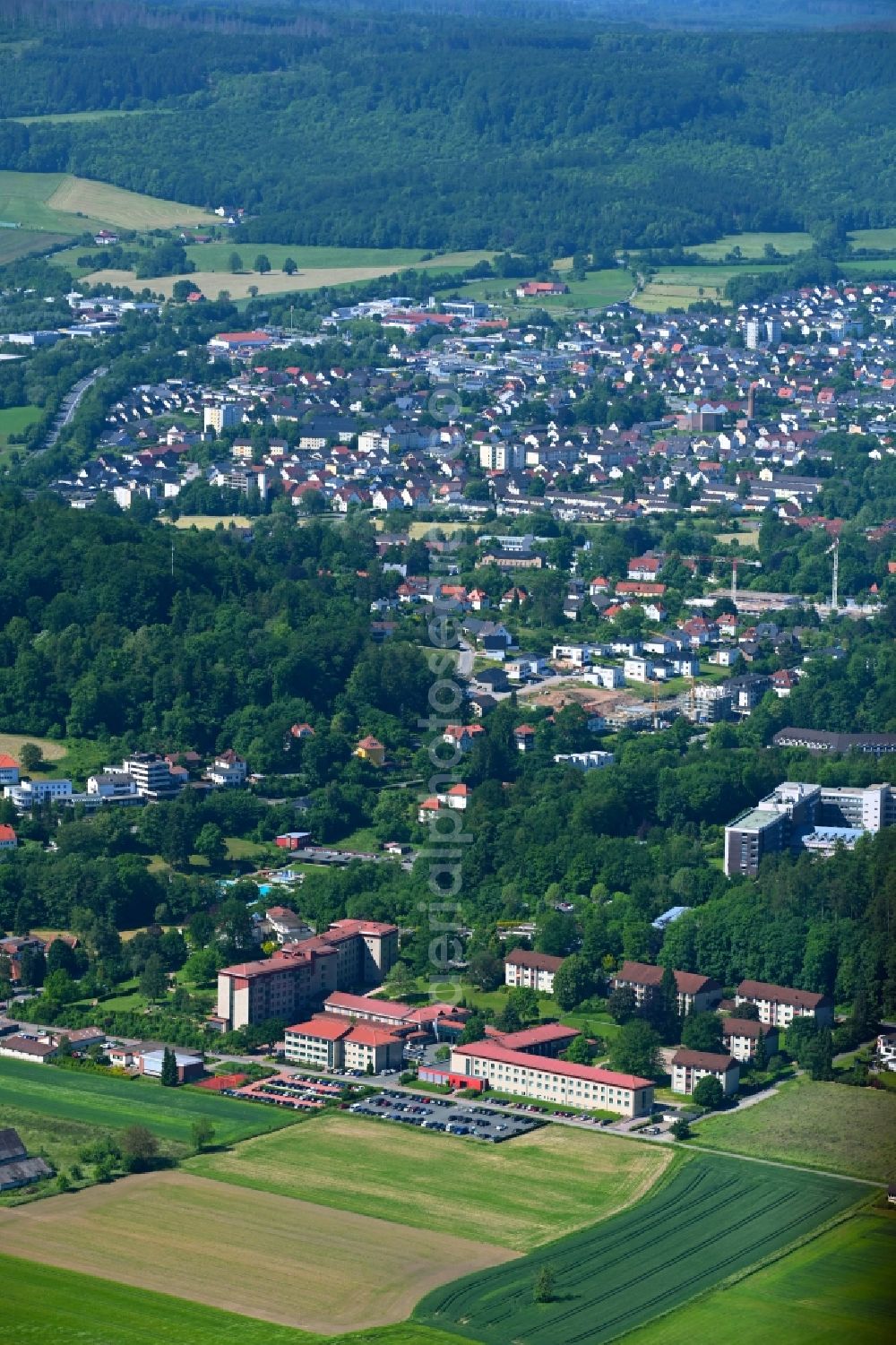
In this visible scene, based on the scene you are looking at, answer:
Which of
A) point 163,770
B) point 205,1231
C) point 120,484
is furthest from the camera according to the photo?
point 120,484

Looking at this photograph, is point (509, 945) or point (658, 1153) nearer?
point (658, 1153)

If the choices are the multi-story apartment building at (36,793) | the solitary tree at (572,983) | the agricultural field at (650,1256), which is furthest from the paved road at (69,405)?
the agricultural field at (650,1256)

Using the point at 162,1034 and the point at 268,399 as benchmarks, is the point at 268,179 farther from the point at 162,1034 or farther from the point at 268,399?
the point at 162,1034

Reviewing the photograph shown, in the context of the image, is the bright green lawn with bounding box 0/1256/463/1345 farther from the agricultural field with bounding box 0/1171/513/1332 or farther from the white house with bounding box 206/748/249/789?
the white house with bounding box 206/748/249/789

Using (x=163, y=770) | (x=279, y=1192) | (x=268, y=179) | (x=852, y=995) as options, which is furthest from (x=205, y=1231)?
(x=268, y=179)

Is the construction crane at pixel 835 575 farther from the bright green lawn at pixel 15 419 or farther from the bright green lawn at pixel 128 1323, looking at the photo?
the bright green lawn at pixel 128 1323

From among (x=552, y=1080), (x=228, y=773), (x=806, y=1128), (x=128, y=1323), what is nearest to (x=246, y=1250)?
(x=128, y=1323)

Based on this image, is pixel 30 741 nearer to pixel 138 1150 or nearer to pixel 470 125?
pixel 138 1150
